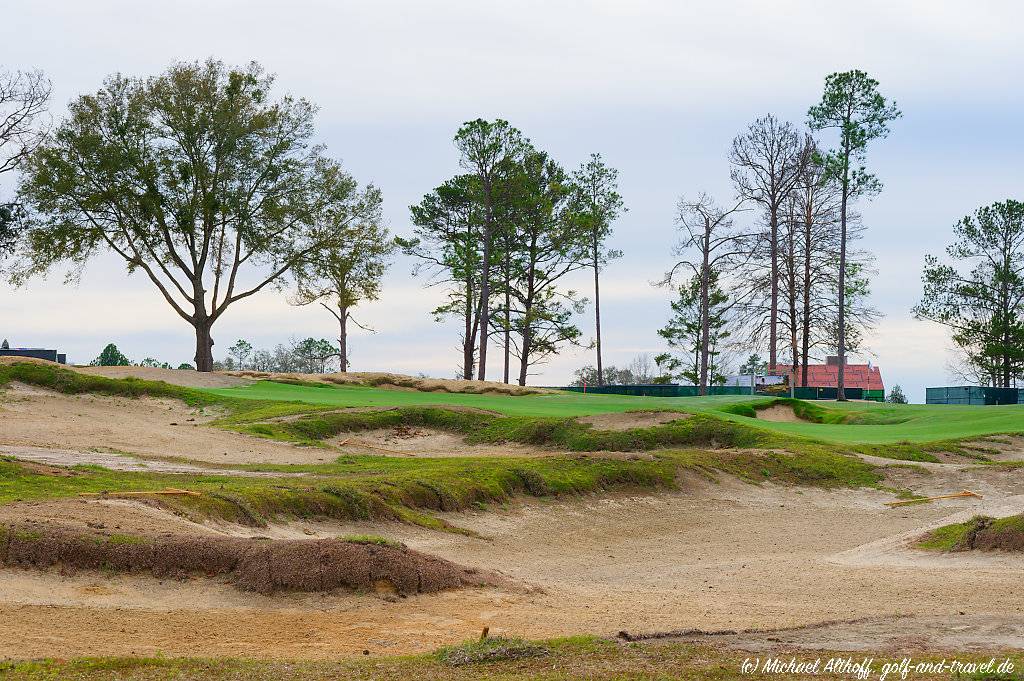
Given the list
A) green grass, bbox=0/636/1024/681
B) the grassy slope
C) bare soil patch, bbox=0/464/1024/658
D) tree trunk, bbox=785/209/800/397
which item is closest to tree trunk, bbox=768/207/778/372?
tree trunk, bbox=785/209/800/397

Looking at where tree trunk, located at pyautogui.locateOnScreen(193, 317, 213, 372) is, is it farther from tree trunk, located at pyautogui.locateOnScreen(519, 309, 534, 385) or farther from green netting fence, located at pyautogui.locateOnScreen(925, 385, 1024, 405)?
green netting fence, located at pyautogui.locateOnScreen(925, 385, 1024, 405)

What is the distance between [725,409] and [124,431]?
20.8 meters

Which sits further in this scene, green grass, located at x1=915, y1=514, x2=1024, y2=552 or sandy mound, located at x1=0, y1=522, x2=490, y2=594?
green grass, located at x1=915, y1=514, x2=1024, y2=552

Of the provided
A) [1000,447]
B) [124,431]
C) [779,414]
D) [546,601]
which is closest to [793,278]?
[779,414]

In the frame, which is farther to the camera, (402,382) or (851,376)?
(851,376)

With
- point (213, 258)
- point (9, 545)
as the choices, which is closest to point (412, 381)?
point (213, 258)

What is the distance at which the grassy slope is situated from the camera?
33.8 meters

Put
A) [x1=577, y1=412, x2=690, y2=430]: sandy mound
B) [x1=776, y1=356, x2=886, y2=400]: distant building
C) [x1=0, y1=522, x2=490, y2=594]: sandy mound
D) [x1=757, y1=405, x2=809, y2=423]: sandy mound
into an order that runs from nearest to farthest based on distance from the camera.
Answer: [x1=0, y1=522, x2=490, y2=594]: sandy mound, [x1=577, y1=412, x2=690, y2=430]: sandy mound, [x1=757, y1=405, x2=809, y2=423]: sandy mound, [x1=776, y1=356, x2=886, y2=400]: distant building

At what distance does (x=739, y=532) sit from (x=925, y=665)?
12407 mm

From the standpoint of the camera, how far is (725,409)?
3972 centimetres

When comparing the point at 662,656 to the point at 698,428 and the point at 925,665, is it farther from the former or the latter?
the point at 698,428

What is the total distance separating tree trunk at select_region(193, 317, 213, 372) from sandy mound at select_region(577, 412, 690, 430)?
24.5 metres

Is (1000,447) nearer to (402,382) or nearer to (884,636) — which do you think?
(884,636)

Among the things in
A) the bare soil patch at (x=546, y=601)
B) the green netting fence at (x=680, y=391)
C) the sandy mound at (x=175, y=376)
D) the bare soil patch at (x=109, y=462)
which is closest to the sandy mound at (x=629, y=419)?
the bare soil patch at (x=546, y=601)
